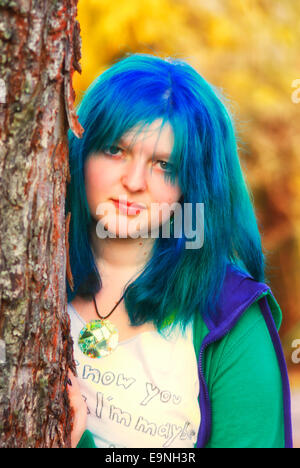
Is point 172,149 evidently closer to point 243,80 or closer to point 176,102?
point 176,102

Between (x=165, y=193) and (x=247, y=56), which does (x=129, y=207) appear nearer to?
(x=165, y=193)

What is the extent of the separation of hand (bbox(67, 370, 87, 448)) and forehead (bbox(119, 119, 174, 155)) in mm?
581

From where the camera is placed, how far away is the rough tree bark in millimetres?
1146

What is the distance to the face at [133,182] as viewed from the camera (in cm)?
150

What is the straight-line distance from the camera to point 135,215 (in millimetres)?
1531

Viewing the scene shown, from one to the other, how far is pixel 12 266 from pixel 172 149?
0.54 metres

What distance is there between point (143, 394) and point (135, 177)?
551mm

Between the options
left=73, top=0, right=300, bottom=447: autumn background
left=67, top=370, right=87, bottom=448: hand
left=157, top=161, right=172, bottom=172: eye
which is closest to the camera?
left=67, top=370, right=87, bottom=448: hand

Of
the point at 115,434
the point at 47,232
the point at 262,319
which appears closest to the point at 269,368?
the point at 262,319

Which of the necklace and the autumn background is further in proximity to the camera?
the autumn background

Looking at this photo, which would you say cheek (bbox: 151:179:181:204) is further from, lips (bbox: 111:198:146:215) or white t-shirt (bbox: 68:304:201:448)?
white t-shirt (bbox: 68:304:201:448)

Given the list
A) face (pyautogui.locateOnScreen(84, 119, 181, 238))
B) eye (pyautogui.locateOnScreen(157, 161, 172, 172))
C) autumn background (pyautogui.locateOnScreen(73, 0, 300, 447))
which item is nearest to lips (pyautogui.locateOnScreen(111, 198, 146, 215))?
face (pyautogui.locateOnScreen(84, 119, 181, 238))

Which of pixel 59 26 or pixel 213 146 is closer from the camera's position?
pixel 59 26

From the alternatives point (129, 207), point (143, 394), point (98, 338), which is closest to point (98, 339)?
point (98, 338)
